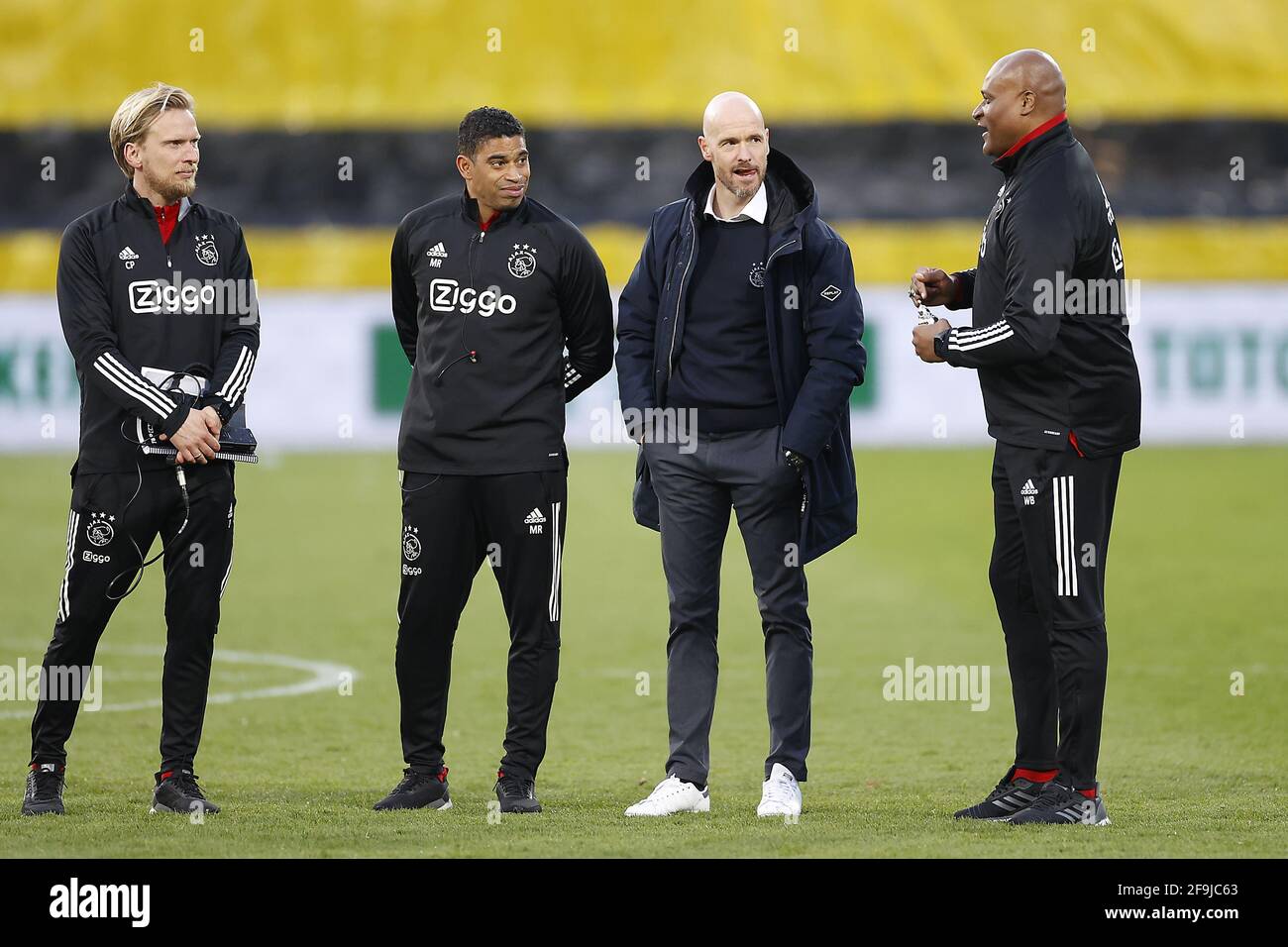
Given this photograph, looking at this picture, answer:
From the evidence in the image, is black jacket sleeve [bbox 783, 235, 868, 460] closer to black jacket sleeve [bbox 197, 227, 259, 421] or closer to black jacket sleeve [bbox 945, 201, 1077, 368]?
black jacket sleeve [bbox 945, 201, 1077, 368]

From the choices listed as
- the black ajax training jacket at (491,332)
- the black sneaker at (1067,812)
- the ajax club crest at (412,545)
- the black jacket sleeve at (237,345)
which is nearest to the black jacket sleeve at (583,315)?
the black ajax training jacket at (491,332)

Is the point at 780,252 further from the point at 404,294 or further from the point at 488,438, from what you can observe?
the point at 404,294

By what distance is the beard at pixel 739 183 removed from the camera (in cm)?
548

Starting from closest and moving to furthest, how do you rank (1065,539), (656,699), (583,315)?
(1065,539) < (583,315) < (656,699)

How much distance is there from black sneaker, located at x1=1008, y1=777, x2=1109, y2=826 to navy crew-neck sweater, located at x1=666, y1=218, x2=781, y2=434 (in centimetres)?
133

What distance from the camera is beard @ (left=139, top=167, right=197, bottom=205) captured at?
5.58m

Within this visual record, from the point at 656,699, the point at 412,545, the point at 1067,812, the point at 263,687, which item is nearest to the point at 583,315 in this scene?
the point at 412,545

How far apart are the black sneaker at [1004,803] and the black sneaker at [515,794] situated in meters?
1.24

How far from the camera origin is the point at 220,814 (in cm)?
544

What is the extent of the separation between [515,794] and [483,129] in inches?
77.8

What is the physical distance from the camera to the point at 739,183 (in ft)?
18.0

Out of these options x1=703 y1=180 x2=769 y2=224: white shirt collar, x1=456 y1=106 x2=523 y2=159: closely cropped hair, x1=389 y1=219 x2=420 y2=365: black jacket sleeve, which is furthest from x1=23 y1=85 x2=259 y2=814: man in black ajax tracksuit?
x1=703 y1=180 x2=769 y2=224: white shirt collar
